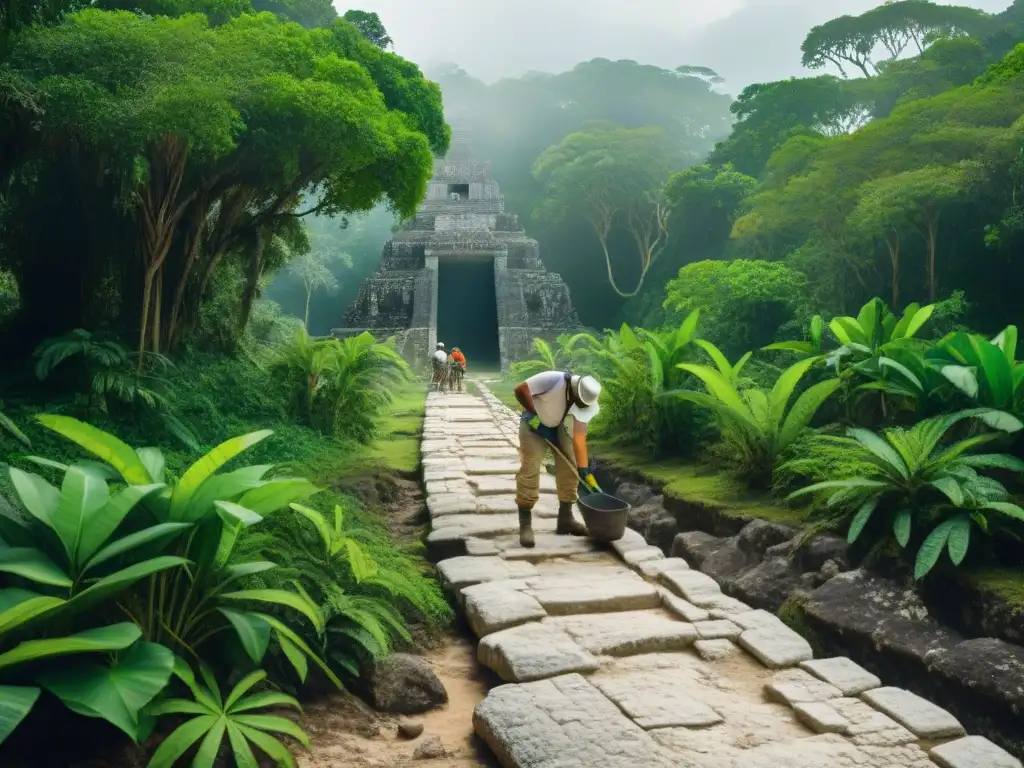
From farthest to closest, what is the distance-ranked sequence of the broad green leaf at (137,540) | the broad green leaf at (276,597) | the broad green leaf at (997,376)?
the broad green leaf at (997,376)
the broad green leaf at (276,597)
the broad green leaf at (137,540)

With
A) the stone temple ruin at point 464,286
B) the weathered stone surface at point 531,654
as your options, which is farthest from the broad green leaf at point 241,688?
the stone temple ruin at point 464,286

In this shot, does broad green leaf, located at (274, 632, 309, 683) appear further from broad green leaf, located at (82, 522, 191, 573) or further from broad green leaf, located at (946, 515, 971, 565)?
broad green leaf, located at (946, 515, 971, 565)

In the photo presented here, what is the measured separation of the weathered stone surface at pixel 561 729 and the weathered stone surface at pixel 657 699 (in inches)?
2.8

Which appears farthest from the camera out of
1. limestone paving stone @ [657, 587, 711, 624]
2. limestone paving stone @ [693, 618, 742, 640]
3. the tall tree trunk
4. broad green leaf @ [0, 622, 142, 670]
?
the tall tree trunk

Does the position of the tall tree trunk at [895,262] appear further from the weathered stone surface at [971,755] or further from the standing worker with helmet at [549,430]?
the weathered stone surface at [971,755]

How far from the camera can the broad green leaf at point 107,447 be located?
2.52 metres

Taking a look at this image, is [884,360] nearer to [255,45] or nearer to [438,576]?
[438,576]

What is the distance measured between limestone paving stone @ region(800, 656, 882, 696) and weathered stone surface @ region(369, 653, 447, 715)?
5.01 feet

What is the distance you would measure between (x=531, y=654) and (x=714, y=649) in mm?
851

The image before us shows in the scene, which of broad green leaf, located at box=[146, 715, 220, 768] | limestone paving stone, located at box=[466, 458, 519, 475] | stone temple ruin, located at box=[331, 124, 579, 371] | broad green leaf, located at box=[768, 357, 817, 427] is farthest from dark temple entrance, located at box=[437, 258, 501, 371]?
broad green leaf, located at box=[146, 715, 220, 768]

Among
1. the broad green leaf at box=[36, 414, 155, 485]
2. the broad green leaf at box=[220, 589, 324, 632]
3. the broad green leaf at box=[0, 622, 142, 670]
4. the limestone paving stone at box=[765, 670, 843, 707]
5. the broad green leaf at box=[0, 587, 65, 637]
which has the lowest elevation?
the limestone paving stone at box=[765, 670, 843, 707]

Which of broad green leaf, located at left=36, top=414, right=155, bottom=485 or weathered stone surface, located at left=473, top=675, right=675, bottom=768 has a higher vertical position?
broad green leaf, located at left=36, top=414, right=155, bottom=485

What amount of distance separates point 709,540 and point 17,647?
4256 millimetres

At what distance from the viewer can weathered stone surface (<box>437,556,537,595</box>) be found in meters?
4.04
